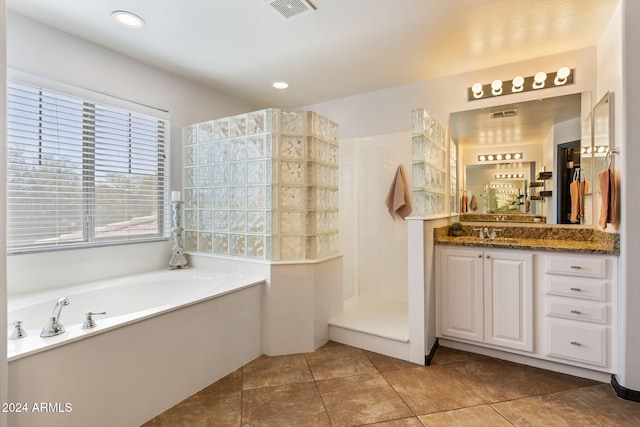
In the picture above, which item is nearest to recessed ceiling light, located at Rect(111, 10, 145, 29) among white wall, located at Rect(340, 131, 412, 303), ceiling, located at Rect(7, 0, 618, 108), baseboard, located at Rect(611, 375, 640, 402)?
ceiling, located at Rect(7, 0, 618, 108)

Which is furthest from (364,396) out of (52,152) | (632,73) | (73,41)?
(73,41)

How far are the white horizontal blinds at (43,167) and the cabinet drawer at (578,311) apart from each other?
3507 millimetres

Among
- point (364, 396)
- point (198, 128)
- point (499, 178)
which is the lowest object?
point (364, 396)

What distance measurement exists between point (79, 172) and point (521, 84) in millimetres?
3684

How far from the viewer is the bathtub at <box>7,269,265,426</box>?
1343 mm

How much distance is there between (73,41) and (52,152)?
87 cm

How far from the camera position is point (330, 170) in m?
2.85

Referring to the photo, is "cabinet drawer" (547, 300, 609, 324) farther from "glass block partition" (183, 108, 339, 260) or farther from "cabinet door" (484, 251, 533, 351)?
"glass block partition" (183, 108, 339, 260)

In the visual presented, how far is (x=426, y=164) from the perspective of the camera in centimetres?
237

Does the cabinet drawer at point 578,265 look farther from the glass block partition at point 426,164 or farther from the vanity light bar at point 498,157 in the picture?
the vanity light bar at point 498,157

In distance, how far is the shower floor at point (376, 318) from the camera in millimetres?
2534

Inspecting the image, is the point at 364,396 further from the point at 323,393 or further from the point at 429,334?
the point at 429,334

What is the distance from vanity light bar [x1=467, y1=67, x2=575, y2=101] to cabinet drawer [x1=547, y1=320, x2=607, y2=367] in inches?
75.4

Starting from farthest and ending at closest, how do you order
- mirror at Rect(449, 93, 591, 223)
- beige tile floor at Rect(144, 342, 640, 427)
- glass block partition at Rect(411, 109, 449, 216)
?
mirror at Rect(449, 93, 591, 223) → glass block partition at Rect(411, 109, 449, 216) → beige tile floor at Rect(144, 342, 640, 427)
